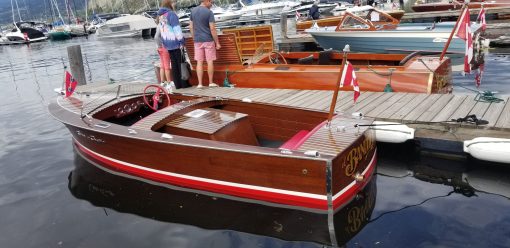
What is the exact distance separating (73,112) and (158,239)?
3.16 metres

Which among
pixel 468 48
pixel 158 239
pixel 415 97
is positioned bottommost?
pixel 158 239

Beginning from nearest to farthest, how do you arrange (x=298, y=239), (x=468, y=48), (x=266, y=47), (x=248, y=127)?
(x=298, y=239) → (x=248, y=127) → (x=468, y=48) → (x=266, y=47)

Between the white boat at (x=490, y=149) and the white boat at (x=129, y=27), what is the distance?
4008 centimetres

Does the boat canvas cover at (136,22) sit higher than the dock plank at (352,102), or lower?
higher

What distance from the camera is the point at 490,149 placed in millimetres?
5129

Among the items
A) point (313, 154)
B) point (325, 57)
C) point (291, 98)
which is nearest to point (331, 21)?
point (325, 57)

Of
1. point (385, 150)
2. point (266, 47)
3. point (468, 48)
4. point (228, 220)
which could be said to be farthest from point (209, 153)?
point (266, 47)

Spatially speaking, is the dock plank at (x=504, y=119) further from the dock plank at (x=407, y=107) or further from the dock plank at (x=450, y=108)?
the dock plank at (x=407, y=107)

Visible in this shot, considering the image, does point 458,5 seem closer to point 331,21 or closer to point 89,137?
point 331,21

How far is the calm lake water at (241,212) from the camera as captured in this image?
4.37m

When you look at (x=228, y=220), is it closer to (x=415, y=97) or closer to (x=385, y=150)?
(x=385, y=150)

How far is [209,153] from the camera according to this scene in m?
4.82

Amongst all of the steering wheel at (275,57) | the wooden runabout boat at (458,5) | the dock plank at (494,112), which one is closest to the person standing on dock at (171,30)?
the steering wheel at (275,57)

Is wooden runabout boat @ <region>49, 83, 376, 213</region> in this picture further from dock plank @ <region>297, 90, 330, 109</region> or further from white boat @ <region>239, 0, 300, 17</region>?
white boat @ <region>239, 0, 300, 17</region>
